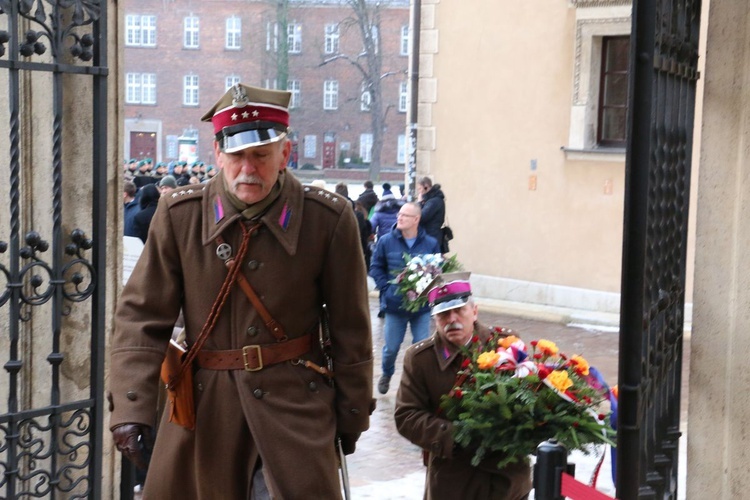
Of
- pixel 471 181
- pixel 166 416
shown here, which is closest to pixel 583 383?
pixel 166 416

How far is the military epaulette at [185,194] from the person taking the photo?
4527 millimetres

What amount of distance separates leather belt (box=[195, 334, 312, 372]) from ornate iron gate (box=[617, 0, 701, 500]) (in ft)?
4.14

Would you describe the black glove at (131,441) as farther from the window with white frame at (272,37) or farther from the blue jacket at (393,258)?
the window with white frame at (272,37)

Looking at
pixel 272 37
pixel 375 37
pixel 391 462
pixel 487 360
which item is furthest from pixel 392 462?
pixel 272 37

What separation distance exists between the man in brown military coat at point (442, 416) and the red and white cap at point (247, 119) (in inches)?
63.7

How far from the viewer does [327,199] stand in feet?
15.1

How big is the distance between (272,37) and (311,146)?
5.92 meters

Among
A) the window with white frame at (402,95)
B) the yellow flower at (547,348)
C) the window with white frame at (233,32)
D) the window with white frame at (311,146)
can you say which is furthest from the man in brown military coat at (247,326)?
the window with white frame at (311,146)

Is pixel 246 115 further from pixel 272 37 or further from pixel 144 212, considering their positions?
pixel 272 37

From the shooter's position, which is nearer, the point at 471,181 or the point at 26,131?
the point at 26,131

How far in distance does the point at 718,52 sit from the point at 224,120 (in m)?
1.74

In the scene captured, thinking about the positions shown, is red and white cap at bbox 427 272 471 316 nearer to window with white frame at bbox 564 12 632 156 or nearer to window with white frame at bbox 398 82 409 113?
window with white frame at bbox 564 12 632 156

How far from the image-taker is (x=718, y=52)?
14.6ft

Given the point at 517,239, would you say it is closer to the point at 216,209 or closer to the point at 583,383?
the point at 583,383
